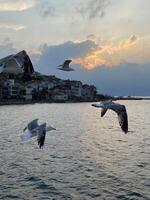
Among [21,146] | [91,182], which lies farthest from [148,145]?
[91,182]

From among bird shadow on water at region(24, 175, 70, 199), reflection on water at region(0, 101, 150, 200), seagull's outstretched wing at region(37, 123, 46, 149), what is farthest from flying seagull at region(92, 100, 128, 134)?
bird shadow on water at region(24, 175, 70, 199)

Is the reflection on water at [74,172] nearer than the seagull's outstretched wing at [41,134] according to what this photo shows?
No

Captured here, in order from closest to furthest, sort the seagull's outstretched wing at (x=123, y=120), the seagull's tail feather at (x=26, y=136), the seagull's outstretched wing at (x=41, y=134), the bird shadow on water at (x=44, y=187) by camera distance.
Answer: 1. the seagull's outstretched wing at (x=123, y=120)
2. the seagull's outstretched wing at (x=41, y=134)
3. the seagull's tail feather at (x=26, y=136)
4. the bird shadow on water at (x=44, y=187)

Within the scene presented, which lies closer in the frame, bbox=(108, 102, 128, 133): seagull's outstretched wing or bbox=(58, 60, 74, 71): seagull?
bbox=(108, 102, 128, 133): seagull's outstretched wing

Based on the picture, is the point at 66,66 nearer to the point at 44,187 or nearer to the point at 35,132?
the point at 35,132

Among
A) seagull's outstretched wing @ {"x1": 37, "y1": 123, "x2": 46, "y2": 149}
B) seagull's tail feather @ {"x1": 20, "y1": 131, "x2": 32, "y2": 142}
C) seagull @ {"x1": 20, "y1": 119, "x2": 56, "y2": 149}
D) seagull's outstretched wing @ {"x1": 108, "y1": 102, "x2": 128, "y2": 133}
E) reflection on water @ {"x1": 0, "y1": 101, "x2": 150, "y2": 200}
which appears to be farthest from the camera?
reflection on water @ {"x1": 0, "y1": 101, "x2": 150, "y2": 200}

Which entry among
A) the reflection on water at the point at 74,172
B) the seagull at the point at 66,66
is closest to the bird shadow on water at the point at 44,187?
the reflection on water at the point at 74,172

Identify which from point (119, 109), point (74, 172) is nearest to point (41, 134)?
point (119, 109)

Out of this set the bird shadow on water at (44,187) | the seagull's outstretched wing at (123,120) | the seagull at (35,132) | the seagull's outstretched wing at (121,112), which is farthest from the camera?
the bird shadow on water at (44,187)

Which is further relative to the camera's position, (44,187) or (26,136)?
(44,187)

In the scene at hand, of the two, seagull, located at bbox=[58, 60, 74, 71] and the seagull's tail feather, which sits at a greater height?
seagull, located at bbox=[58, 60, 74, 71]

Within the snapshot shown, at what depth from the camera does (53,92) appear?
199m

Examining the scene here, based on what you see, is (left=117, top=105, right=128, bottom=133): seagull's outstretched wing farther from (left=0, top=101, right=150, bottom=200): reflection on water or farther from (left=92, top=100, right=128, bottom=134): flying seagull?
(left=0, top=101, right=150, bottom=200): reflection on water

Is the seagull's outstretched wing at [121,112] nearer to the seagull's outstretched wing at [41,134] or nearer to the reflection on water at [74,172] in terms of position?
the seagull's outstretched wing at [41,134]
